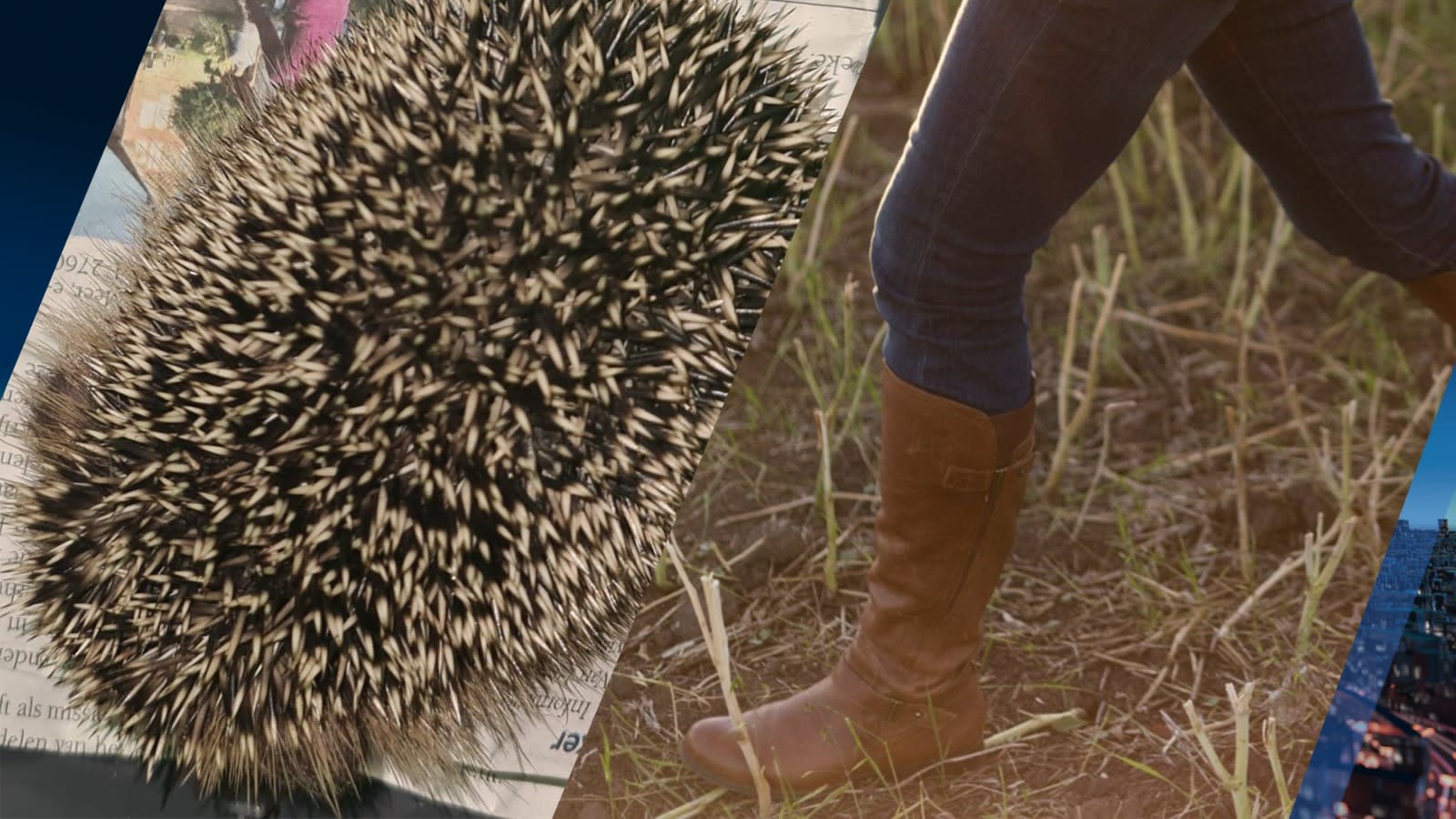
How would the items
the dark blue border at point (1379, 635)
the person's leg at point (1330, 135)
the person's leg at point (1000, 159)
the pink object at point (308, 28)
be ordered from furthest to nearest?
1. the pink object at point (308, 28)
2. the dark blue border at point (1379, 635)
3. the person's leg at point (1330, 135)
4. the person's leg at point (1000, 159)

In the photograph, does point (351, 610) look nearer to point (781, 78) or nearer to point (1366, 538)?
point (781, 78)

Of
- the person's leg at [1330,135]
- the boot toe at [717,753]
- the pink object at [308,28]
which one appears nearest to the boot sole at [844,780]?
the boot toe at [717,753]

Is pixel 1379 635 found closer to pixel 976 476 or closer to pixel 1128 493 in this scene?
pixel 1128 493

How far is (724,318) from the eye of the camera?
1.04m

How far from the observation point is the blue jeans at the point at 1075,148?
0.76 metres

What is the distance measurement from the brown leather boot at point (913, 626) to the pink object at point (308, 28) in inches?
27.4

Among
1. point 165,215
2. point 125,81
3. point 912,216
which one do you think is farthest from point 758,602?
point 125,81

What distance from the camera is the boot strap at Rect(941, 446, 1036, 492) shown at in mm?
917

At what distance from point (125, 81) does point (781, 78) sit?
0.73 meters

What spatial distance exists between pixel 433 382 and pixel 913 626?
0.45 meters

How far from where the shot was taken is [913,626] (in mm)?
974

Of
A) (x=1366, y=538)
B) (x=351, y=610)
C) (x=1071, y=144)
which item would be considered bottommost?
(x=351, y=610)

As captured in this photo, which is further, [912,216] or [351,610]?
[351,610]

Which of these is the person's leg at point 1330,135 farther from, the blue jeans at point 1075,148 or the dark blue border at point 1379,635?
the dark blue border at point 1379,635
